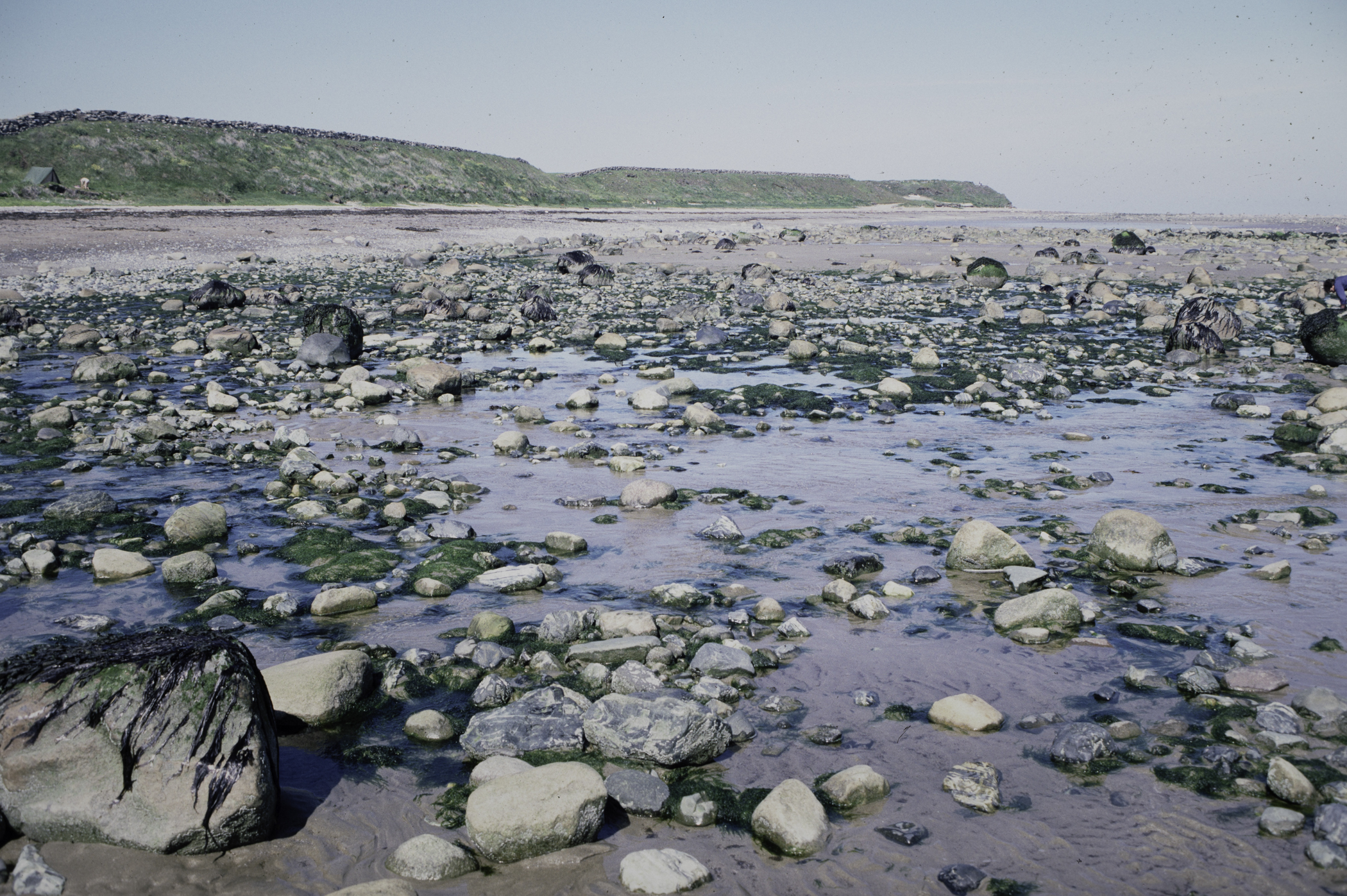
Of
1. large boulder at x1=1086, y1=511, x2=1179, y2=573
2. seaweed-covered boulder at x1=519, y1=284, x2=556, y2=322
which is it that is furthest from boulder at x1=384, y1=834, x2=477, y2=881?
seaweed-covered boulder at x1=519, y1=284, x2=556, y2=322

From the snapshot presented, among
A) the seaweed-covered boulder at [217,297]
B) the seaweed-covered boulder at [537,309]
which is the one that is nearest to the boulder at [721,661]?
the seaweed-covered boulder at [537,309]

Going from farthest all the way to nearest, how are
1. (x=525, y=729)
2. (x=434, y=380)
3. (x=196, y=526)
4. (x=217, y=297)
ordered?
1. (x=217, y=297)
2. (x=434, y=380)
3. (x=196, y=526)
4. (x=525, y=729)

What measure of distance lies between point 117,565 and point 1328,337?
1637cm

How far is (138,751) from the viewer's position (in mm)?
3430

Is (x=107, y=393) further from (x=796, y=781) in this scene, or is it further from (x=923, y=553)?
(x=796, y=781)

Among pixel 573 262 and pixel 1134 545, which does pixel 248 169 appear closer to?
pixel 573 262

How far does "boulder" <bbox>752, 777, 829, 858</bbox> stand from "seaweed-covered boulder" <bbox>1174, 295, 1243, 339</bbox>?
1513 centimetres

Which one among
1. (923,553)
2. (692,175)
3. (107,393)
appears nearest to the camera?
(923,553)

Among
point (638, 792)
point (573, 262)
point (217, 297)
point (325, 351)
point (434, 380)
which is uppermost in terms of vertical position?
point (573, 262)

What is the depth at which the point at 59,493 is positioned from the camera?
7.75m

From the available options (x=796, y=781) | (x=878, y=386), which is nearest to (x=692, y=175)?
(x=878, y=386)

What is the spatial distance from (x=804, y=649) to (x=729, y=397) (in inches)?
274

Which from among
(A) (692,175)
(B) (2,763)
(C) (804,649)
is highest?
(A) (692,175)

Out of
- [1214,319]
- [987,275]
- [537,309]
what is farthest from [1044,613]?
[987,275]
